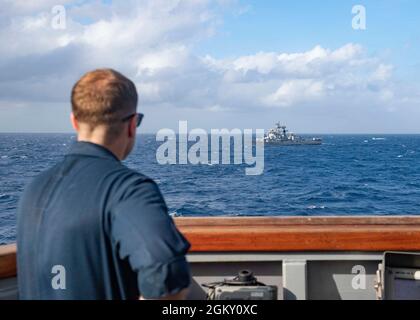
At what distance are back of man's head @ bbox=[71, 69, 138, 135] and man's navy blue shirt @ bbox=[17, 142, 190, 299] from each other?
0.07 meters

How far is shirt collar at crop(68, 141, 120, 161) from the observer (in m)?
1.23

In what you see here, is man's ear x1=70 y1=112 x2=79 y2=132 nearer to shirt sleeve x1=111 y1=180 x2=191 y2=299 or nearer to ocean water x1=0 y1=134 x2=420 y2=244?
shirt sleeve x1=111 y1=180 x2=191 y2=299

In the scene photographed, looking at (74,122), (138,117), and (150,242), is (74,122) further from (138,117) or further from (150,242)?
(150,242)

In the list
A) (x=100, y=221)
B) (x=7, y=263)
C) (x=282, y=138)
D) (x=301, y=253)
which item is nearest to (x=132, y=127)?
(x=100, y=221)

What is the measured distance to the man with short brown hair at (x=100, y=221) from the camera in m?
1.09

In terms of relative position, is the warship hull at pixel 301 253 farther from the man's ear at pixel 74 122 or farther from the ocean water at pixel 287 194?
the ocean water at pixel 287 194

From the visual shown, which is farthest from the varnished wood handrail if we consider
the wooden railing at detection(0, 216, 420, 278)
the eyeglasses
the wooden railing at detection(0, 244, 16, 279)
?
the eyeglasses

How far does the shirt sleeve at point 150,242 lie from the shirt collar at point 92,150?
0.14 m

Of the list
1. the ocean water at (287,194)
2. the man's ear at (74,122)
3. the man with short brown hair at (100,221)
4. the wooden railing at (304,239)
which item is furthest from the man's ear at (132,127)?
the ocean water at (287,194)
